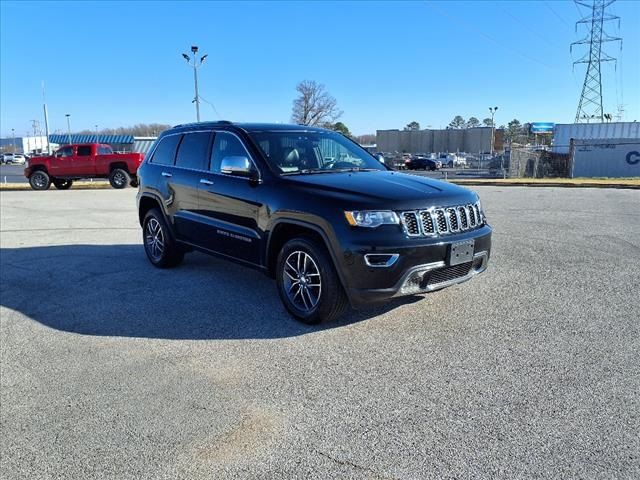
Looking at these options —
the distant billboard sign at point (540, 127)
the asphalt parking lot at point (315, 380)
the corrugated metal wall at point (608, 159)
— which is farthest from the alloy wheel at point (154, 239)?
the distant billboard sign at point (540, 127)

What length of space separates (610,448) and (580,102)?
2853 inches

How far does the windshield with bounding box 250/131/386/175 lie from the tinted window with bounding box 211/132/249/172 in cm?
19

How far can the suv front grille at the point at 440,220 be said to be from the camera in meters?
4.10

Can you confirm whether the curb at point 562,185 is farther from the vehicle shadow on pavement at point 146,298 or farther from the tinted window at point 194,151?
the tinted window at point 194,151

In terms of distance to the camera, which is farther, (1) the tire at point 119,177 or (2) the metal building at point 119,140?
(2) the metal building at point 119,140

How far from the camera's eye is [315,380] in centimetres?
353

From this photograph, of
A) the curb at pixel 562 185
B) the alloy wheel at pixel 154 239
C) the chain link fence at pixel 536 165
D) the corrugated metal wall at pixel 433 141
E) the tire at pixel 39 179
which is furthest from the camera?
the corrugated metal wall at pixel 433 141

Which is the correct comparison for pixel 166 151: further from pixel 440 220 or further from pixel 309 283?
pixel 440 220

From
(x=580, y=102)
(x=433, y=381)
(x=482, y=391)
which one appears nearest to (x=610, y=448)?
(x=482, y=391)

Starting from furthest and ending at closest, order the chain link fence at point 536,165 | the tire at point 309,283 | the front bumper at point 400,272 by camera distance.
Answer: the chain link fence at point 536,165 → the tire at point 309,283 → the front bumper at point 400,272

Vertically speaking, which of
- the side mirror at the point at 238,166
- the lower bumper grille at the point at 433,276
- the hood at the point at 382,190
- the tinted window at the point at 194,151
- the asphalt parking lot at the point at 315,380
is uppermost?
the tinted window at the point at 194,151

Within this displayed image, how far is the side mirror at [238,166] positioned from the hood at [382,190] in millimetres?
462

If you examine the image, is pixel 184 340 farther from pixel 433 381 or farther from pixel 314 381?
pixel 433 381

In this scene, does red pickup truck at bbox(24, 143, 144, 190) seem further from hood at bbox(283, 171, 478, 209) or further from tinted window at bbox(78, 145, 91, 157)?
hood at bbox(283, 171, 478, 209)
